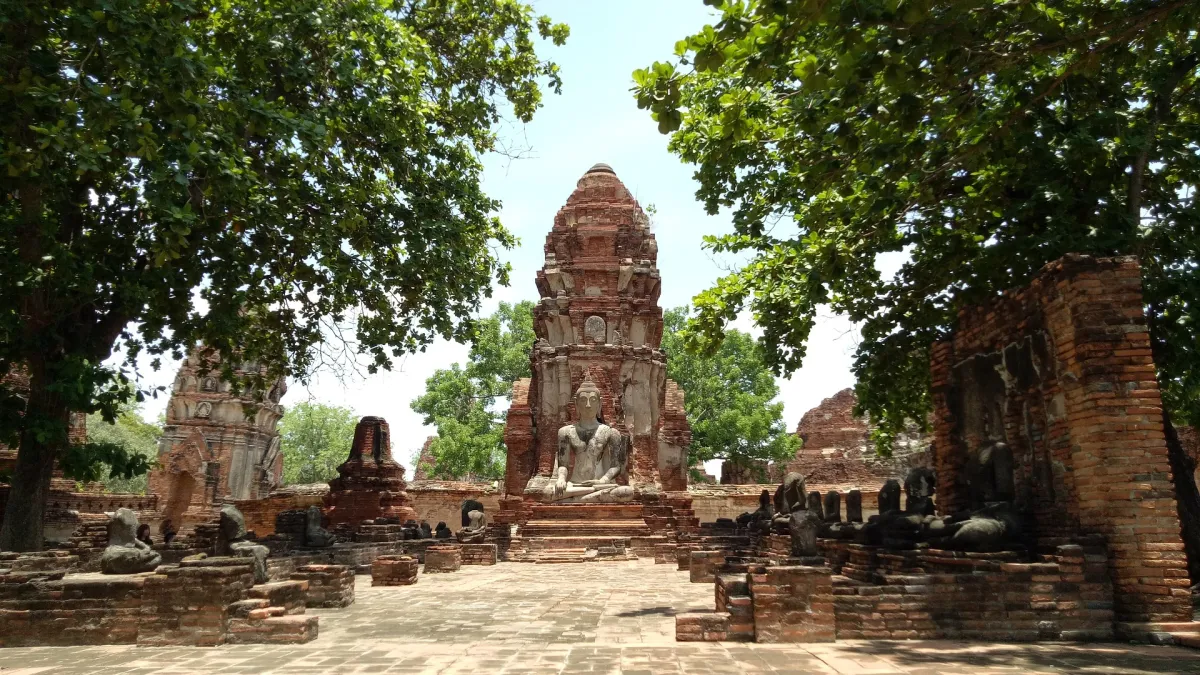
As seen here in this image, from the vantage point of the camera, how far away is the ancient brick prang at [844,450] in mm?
28609

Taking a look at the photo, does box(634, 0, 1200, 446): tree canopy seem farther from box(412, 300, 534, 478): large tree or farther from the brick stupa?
box(412, 300, 534, 478): large tree

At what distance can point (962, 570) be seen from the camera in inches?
260

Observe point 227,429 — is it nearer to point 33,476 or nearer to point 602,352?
point 602,352

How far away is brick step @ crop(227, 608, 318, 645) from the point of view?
6371 millimetres

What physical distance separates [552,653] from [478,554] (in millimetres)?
9687

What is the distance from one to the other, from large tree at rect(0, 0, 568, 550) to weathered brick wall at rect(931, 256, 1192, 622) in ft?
24.9

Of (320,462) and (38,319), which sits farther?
(320,462)

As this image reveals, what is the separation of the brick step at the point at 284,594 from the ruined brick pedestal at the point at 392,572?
380 cm

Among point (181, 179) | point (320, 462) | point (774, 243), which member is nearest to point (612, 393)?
point (774, 243)

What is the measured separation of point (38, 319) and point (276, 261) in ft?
9.36

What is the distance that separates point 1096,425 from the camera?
21.7ft

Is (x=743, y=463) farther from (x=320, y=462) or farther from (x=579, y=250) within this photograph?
(x=320, y=462)

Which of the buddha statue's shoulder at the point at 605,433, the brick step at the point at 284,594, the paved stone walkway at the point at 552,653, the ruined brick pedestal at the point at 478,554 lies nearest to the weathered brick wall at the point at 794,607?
the paved stone walkway at the point at 552,653

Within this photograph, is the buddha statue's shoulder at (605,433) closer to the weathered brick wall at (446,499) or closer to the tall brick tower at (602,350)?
the tall brick tower at (602,350)
